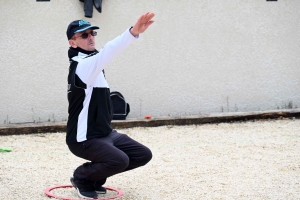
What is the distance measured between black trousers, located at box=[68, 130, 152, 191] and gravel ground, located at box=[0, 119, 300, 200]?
0.82 ft

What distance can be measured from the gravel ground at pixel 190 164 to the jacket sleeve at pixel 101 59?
1.13 m

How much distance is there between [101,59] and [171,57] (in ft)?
16.9

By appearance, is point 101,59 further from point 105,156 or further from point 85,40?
point 105,156

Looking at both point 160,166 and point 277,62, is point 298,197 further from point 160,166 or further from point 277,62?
point 277,62

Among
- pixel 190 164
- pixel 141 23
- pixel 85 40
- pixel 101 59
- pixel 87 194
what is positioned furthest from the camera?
pixel 190 164

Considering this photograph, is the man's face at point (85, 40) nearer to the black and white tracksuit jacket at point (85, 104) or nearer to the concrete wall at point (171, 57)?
the black and white tracksuit jacket at point (85, 104)

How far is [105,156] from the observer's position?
15.4 feet

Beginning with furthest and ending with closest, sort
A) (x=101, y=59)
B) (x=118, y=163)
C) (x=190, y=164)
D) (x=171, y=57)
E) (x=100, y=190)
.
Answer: (x=171, y=57)
(x=190, y=164)
(x=100, y=190)
(x=118, y=163)
(x=101, y=59)

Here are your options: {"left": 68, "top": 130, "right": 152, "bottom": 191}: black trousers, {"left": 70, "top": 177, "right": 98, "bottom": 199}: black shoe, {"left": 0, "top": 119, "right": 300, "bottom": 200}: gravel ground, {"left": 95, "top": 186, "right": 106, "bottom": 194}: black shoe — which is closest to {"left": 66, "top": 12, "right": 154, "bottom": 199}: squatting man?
{"left": 68, "top": 130, "right": 152, "bottom": 191}: black trousers

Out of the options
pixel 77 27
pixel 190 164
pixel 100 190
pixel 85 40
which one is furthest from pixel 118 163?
pixel 190 164

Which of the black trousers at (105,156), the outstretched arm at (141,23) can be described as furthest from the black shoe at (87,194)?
the outstretched arm at (141,23)

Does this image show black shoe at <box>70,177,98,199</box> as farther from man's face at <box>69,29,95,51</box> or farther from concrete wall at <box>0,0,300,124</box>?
concrete wall at <box>0,0,300,124</box>

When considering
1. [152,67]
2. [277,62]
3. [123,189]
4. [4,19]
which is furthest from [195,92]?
[123,189]

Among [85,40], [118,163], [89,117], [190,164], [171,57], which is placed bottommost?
[190,164]
